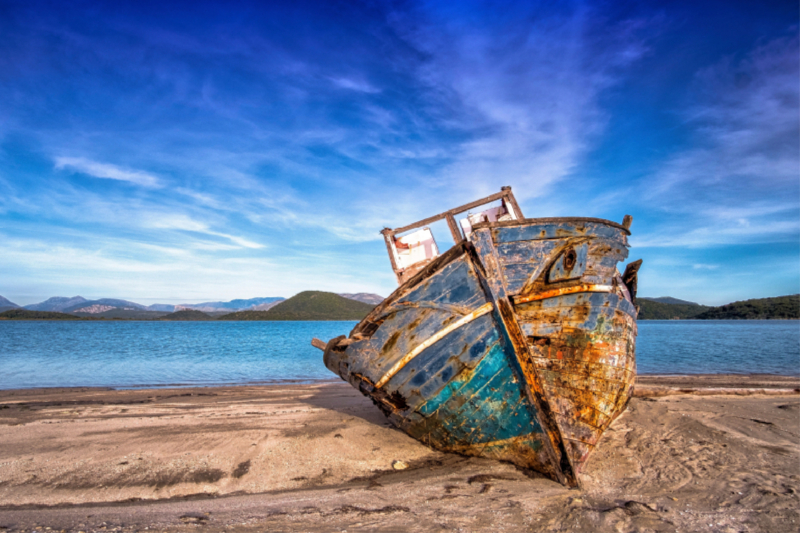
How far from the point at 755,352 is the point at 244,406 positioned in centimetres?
2831

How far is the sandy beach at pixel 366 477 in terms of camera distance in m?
3.46

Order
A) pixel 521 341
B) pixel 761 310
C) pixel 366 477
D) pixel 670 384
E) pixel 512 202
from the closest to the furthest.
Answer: pixel 521 341 < pixel 366 477 < pixel 512 202 < pixel 670 384 < pixel 761 310

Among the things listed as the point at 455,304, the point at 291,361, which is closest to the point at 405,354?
the point at 455,304

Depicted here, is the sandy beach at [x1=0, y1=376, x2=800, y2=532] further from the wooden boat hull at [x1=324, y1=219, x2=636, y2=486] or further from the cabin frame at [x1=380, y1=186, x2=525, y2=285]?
the cabin frame at [x1=380, y1=186, x2=525, y2=285]

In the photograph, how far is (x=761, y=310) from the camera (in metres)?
105

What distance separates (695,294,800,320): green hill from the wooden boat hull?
5088 inches

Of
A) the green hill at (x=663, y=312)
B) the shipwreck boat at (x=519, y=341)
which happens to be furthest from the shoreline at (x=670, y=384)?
the green hill at (x=663, y=312)

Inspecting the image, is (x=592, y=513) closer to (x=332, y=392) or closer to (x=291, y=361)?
(x=332, y=392)

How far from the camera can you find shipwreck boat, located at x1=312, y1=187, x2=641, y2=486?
13.7 feet

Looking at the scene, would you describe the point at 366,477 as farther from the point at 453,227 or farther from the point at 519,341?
the point at 453,227

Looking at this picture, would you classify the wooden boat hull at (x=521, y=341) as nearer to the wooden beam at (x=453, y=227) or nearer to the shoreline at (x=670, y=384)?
the wooden beam at (x=453, y=227)

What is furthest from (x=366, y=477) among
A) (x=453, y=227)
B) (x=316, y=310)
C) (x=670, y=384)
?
(x=316, y=310)

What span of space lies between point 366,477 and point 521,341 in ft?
8.22

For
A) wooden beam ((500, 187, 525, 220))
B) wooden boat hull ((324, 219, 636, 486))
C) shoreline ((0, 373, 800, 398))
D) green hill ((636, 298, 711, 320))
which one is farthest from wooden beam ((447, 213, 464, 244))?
green hill ((636, 298, 711, 320))
